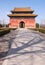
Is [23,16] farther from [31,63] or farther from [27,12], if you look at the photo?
[31,63]

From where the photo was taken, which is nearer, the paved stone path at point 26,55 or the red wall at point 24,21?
the paved stone path at point 26,55

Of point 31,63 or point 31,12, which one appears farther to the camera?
point 31,12

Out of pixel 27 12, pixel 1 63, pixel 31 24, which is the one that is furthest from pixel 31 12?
pixel 1 63

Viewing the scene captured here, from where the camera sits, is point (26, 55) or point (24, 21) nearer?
point (26, 55)

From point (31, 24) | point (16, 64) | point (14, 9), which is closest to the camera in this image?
point (16, 64)

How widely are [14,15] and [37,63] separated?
2158 inches

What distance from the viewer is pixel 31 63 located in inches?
259

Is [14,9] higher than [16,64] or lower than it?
higher

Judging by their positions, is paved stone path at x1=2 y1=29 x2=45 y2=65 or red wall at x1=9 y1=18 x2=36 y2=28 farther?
red wall at x1=9 y1=18 x2=36 y2=28

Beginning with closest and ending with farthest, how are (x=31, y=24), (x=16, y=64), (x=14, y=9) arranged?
(x=16, y=64)
(x=31, y=24)
(x=14, y=9)

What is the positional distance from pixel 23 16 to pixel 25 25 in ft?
10.8

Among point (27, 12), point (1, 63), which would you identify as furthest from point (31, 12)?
point (1, 63)

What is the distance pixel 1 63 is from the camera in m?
6.82

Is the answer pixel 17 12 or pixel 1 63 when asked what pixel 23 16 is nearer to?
pixel 17 12
